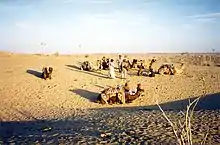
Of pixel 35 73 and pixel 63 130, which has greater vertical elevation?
pixel 35 73

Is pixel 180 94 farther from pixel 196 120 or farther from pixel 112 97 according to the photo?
pixel 196 120

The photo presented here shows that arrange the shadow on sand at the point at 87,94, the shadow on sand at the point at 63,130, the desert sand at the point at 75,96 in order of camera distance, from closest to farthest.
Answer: the shadow on sand at the point at 63,130 < the desert sand at the point at 75,96 < the shadow on sand at the point at 87,94

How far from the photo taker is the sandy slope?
18.3 metres

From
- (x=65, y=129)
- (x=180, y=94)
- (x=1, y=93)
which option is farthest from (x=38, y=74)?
(x=65, y=129)

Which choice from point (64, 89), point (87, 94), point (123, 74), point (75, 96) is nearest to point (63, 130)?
point (75, 96)

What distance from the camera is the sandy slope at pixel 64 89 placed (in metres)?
18.3

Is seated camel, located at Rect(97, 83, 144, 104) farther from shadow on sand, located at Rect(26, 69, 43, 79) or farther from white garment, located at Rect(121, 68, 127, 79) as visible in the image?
shadow on sand, located at Rect(26, 69, 43, 79)

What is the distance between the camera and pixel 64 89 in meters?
23.9

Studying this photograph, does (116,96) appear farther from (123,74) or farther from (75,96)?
(123,74)

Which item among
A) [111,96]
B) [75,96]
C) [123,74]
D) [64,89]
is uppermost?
[123,74]

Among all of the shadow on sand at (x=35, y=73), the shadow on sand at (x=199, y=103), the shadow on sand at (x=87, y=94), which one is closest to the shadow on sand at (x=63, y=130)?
the shadow on sand at (x=199, y=103)

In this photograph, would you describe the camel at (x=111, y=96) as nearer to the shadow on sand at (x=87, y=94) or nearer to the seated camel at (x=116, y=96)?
the seated camel at (x=116, y=96)

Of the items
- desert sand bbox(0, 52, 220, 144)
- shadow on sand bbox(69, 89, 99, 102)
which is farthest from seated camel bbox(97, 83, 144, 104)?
shadow on sand bbox(69, 89, 99, 102)

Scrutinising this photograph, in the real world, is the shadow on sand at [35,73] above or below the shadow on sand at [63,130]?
above
